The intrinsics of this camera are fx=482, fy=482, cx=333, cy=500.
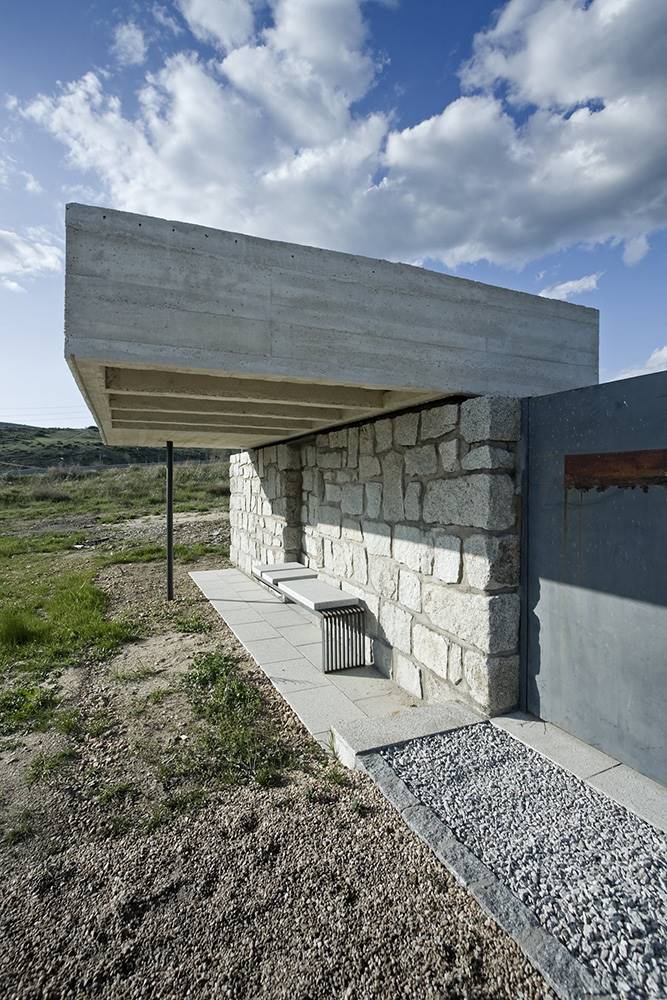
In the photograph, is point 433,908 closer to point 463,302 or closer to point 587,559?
point 587,559

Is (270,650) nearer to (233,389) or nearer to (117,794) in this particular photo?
(117,794)

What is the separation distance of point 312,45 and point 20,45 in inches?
83.9

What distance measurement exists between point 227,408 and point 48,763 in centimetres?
318

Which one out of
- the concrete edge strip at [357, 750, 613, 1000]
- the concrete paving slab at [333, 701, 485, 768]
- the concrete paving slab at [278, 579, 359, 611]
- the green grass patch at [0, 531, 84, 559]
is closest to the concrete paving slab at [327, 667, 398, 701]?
the concrete paving slab at [278, 579, 359, 611]

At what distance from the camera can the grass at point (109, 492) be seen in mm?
19250

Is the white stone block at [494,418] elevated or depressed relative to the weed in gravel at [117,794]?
elevated

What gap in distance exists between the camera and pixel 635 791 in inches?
96.9

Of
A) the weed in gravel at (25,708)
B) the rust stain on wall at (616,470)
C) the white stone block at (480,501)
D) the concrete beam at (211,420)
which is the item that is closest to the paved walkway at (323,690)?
the white stone block at (480,501)

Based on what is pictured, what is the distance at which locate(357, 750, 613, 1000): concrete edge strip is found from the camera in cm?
152

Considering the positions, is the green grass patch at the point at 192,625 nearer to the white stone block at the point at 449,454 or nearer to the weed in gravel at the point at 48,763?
the weed in gravel at the point at 48,763

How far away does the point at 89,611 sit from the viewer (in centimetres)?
670

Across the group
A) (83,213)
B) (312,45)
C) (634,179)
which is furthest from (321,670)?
(634,179)

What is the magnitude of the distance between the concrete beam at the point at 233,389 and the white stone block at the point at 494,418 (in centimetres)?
99

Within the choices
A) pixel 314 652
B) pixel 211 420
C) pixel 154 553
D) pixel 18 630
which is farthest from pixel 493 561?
pixel 154 553
